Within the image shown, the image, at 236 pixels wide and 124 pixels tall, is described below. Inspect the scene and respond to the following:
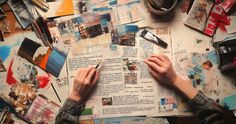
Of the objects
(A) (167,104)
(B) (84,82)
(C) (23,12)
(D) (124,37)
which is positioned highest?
(C) (23,12)

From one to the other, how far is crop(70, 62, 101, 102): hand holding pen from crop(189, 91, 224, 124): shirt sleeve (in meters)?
0.34

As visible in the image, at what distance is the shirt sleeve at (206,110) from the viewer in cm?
103

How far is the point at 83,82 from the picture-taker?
107cm

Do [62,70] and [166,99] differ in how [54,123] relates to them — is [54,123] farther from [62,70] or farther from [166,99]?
[166,99]

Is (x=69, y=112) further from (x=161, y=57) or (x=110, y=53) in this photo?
(x=161, y=57)

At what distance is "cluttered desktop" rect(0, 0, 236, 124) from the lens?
1103 mm

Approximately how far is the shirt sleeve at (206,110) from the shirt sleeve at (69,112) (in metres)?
0.38

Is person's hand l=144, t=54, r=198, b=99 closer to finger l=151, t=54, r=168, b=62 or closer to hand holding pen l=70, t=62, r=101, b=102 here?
finger l=151, t=54, r=168, b=62

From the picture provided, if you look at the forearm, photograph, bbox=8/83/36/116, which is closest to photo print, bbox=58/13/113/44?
photograph, bbox=8/83/36/116

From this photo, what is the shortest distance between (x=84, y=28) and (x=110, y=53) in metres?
0.13

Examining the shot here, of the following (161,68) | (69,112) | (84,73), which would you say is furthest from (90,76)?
(161,68)

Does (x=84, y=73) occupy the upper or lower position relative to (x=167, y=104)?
upper

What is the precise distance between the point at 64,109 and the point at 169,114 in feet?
1.18

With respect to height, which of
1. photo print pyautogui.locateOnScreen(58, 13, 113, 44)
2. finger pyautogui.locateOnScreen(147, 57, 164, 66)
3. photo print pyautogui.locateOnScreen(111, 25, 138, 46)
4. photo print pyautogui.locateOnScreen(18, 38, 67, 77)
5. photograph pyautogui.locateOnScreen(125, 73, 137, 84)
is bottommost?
photograph pyautogui.locateOnScreen(125, 73, 137, 84)
